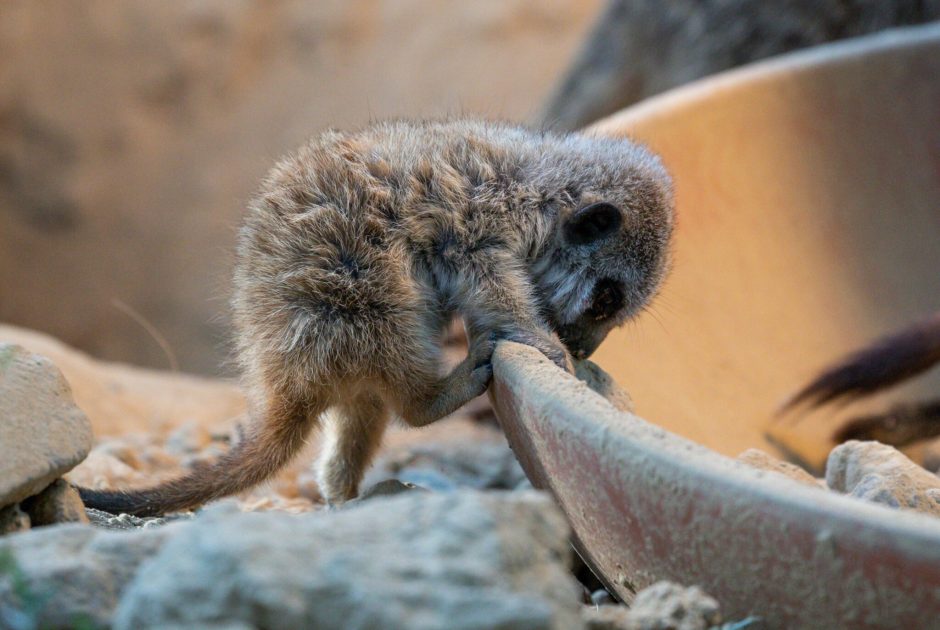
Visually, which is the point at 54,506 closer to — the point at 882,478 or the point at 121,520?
the point at 121,520

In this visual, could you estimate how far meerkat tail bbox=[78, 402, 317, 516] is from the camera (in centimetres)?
174

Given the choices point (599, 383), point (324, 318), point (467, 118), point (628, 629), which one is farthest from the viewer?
point (467, 118)

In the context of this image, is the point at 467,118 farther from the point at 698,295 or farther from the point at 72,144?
the point at 72,144

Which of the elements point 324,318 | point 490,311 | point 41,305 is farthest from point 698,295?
point 41,305

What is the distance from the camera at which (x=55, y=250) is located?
6.18 m

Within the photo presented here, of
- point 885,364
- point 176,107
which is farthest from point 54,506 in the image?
point 176,107

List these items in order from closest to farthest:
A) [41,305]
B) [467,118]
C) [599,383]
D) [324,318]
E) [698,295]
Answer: [324,318], [599,383], [467,118], [698,295], [41,305]

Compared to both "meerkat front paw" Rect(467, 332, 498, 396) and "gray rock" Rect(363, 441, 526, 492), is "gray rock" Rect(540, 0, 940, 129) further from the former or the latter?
"meerkat front paw" Rect(467, 332, 498, 396)

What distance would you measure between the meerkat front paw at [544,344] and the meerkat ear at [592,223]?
1.03ft

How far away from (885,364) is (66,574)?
193 centimetres

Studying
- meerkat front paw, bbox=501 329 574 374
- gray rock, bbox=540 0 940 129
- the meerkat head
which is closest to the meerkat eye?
the meerkat head

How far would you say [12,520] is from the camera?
145cm

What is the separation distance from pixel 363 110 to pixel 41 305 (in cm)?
226

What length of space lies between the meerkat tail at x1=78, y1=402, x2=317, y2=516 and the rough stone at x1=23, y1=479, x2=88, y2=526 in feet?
0.52
